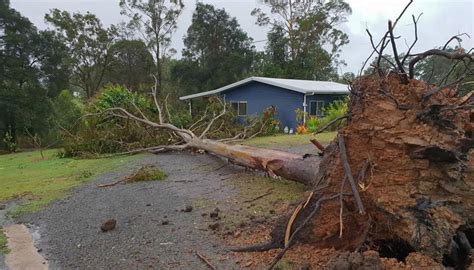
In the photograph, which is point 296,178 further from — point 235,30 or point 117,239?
point 235,30

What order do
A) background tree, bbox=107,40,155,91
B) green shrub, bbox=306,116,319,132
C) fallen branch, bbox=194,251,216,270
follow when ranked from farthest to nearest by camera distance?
background tree, bbox=107,40,155,91 → green shrub, bbox=306,116,319,132 → fallen branch, bbox=194,251,216,270

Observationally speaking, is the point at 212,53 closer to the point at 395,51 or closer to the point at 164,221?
the point at 164,221

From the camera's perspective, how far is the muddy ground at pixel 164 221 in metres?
4.09

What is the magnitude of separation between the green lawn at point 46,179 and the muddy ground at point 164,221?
0.42 m

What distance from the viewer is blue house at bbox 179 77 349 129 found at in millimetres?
20312

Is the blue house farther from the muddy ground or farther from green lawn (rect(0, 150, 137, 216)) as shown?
the muddy ground

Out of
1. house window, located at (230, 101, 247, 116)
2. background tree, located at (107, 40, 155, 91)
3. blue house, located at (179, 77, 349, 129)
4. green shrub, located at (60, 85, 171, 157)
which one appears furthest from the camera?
background tree, located at (107, 40, 155, 91)

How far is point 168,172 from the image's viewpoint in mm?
8945

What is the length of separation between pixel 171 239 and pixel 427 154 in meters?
2.84

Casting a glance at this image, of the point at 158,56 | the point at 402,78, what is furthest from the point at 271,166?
the point at 158,56

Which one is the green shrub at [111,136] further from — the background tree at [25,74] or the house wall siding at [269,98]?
the background tree at [25,74]

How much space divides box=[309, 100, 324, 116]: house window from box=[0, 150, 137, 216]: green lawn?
37.7 ft

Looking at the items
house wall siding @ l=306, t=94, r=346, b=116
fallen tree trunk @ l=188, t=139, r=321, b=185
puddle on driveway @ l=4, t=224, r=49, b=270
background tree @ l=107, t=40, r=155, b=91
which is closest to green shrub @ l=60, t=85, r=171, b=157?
fallen tree trunk @ l=188, t=139, r=321, b=185

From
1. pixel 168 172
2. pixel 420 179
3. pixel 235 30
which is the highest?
pixel 235 30
